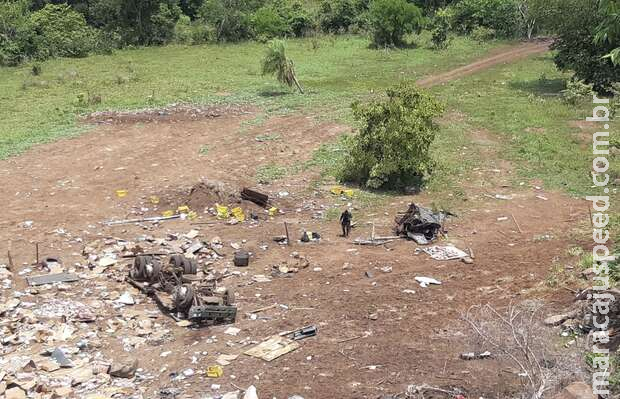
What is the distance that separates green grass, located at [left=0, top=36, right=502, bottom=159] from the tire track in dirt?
0.84m

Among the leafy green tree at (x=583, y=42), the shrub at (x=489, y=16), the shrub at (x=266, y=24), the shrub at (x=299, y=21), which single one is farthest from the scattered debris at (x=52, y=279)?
the shrub at (x=489, y=16)

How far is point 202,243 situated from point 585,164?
8902 mm

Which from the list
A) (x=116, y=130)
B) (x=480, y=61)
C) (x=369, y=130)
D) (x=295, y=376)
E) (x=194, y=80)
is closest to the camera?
(x=295, y=376)

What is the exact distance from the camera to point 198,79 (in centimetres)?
2530

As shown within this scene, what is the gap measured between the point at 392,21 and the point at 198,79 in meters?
11.7

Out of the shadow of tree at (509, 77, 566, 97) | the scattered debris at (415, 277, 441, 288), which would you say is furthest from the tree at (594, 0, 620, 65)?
the shadow of tree at (509, 77, 566, 97)

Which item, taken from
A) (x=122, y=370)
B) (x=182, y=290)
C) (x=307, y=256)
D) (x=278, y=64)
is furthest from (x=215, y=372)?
(x=278, y=64)

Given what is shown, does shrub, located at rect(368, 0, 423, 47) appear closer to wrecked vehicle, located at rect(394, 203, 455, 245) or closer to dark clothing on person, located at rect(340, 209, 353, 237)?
wrecked vehicle, located at rect(394, 203, 455, 245)

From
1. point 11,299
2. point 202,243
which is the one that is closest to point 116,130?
point 202,243

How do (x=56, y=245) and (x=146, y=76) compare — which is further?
(x=146, y=76)

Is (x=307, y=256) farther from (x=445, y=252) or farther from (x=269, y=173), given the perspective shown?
(x=269, y=173)

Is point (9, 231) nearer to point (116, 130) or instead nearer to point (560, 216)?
point (116, 130)

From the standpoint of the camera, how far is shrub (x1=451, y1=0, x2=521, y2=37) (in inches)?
1383

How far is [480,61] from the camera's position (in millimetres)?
28750
